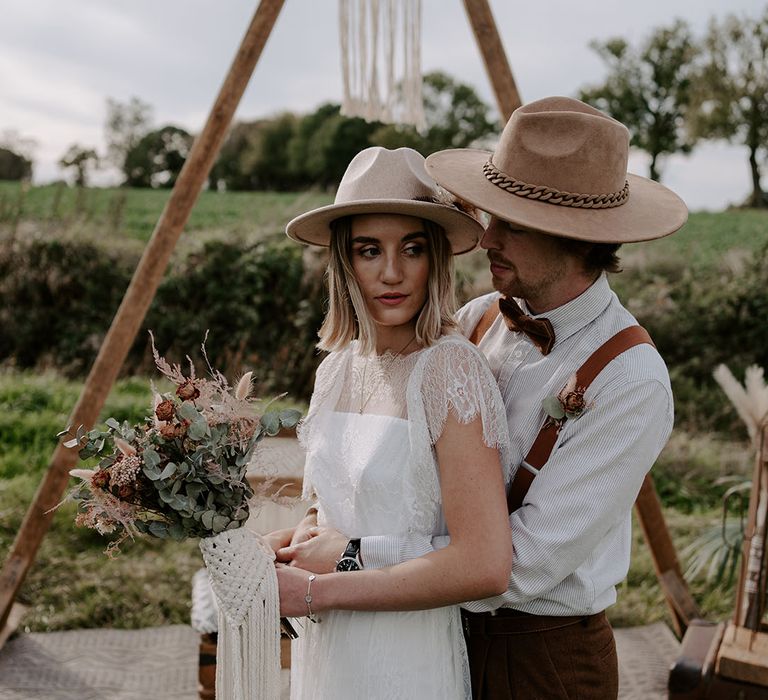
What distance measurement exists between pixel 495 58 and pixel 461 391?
6.89ft

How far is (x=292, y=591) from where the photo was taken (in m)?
1.86

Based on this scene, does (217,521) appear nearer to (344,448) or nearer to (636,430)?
(344,448)

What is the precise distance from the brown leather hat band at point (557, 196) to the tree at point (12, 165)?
77.5 ft

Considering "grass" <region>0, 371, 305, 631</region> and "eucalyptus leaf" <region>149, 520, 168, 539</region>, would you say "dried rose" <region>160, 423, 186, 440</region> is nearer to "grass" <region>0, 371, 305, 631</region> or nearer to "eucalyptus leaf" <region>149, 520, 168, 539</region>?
"eucalyptus leaf" <region>149, 520, 168, 539</region>

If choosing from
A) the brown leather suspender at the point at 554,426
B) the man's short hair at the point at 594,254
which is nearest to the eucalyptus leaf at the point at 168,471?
the brown leather suspender at the point at 554,426

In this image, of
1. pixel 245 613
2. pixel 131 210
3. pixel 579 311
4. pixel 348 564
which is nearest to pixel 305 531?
pixel 348 564

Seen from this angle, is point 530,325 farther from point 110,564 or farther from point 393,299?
point 110,564

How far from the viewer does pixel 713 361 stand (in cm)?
950

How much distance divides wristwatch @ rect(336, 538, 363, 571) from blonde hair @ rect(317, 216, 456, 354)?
0.49 meters

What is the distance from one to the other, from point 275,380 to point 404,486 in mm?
6399

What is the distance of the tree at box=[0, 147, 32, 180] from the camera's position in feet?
75.8

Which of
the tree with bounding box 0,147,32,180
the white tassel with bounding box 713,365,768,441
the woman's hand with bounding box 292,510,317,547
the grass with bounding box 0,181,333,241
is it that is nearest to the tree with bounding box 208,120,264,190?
the tree with bounding box 0,147,32,180

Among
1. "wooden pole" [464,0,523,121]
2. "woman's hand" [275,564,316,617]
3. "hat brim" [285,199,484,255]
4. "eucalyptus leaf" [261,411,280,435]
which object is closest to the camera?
"eucalyptus leaf" [261,411,280,435]

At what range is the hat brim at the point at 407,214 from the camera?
6.42 feet
